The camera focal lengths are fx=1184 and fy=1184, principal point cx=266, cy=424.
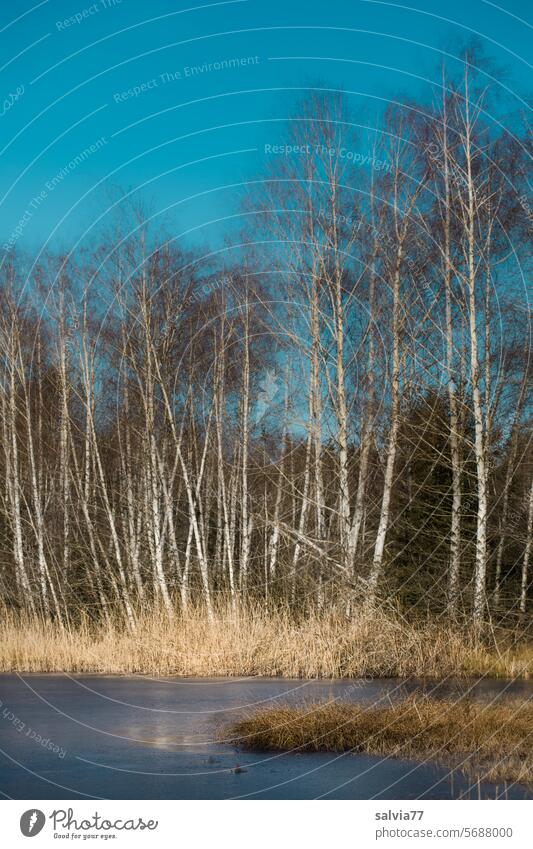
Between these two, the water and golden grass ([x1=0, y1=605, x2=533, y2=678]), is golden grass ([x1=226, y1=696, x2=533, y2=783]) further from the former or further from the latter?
golden grass ([x1=0, y1=605, x2=533, y2=678])

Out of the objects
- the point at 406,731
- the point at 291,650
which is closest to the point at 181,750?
the point at 406,731

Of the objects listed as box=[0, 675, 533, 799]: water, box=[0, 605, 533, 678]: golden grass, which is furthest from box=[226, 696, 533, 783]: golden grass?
box=[0, 605, 533, 678]: golden grass

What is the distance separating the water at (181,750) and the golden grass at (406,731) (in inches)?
15.4

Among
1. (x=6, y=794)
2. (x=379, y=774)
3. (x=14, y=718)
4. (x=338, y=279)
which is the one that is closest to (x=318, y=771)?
(x=379, y=774)

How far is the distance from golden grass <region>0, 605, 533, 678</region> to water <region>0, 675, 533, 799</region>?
2.66 feet

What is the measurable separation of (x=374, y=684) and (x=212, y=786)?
813 centimetres

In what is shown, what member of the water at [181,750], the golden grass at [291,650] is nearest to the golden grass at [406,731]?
the water at [181,750]

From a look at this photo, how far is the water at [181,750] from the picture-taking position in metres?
10.3

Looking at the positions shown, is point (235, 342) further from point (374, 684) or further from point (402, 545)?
point (374, 684)

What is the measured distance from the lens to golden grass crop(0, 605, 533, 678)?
64.5ft

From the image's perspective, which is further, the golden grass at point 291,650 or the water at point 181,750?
the golden grass at point 291,650

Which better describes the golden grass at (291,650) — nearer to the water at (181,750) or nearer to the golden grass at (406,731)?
the water at (181,750)

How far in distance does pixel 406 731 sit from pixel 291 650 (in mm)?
7217

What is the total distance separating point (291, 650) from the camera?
784 inches
